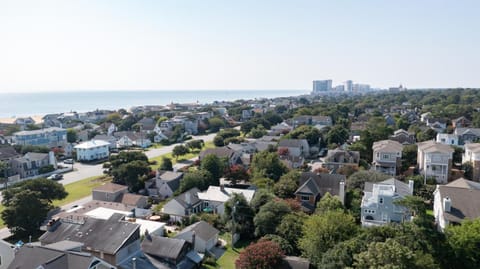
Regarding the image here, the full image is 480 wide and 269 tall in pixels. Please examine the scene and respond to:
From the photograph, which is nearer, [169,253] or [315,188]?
[169,253]

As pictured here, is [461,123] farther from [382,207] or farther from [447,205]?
[382,207]

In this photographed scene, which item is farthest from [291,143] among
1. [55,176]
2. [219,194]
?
[55,176]

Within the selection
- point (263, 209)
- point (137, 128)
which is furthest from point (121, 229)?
point (137, 128)

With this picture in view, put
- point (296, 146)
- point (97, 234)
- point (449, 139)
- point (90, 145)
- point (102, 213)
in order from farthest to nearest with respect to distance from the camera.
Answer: point (90, 145), point (296, 146), point (449, 139), point (102, 213), point (97, 234)

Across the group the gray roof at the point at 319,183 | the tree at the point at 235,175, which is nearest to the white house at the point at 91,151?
the tree at the point at 235,175

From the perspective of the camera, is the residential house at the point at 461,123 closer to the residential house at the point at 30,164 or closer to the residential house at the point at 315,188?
the residential house at the point at 315,188

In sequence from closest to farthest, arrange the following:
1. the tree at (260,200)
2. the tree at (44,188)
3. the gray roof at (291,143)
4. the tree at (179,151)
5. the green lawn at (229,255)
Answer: the green lawn at (229,255), the tree at (260,200), the tree at (44,188), the gray roof at (291,143), the tree at (179,151)

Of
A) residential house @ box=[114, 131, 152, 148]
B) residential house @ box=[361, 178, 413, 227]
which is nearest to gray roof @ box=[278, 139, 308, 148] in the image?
residential house @ box=[361, 178, 413, 227]
